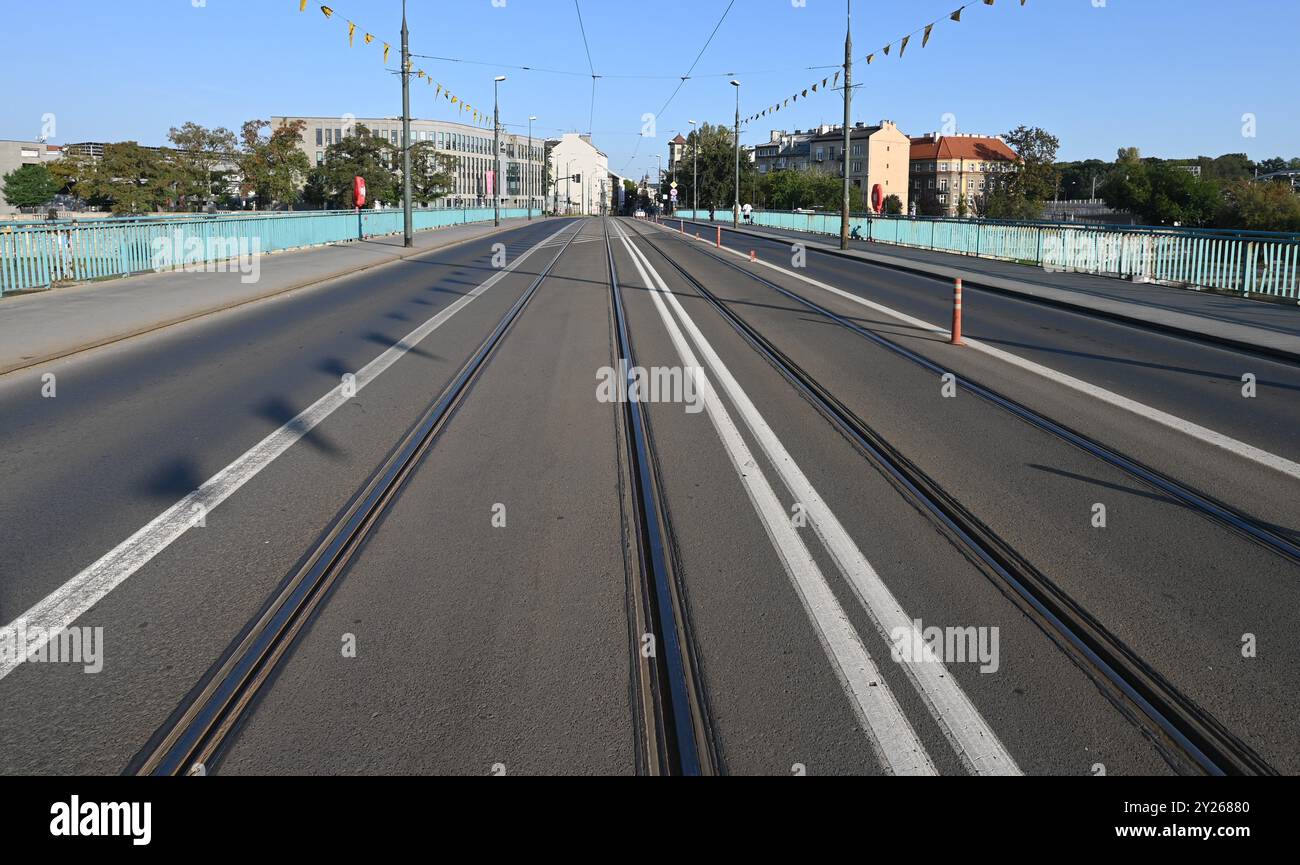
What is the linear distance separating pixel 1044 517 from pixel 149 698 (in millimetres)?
5221

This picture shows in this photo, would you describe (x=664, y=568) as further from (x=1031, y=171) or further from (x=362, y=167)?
(x=1031, y=171)

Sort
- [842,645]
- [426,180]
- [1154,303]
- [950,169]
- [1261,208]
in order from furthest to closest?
[950,169], [426,180], [1261,208], [1154,303], [842,645]

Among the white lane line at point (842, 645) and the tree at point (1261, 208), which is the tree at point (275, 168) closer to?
the tree at point (1261, 208)

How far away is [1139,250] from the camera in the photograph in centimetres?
2555

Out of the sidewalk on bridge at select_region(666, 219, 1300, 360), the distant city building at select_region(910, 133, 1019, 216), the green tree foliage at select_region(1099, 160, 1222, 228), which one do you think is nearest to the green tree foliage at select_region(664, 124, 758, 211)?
the distant city building at select_region(910, 133, 1019, 216)

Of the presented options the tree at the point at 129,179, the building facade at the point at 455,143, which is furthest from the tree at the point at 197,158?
the building facade at the point at 455,143

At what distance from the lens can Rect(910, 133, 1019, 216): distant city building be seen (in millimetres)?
145625

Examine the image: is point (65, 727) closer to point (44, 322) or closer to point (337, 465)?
point (337, 465)

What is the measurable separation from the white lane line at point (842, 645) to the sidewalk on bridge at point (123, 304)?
31.9 ft

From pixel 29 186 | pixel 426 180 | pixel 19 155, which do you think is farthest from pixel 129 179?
pixel 19 155

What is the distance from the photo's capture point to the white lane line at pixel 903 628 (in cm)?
375

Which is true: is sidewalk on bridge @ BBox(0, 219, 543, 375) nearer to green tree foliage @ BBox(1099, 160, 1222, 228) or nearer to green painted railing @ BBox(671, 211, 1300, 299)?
green painted railing @ BBox(671, 211, 1300, 299)

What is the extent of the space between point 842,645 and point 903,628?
382 millimetres
